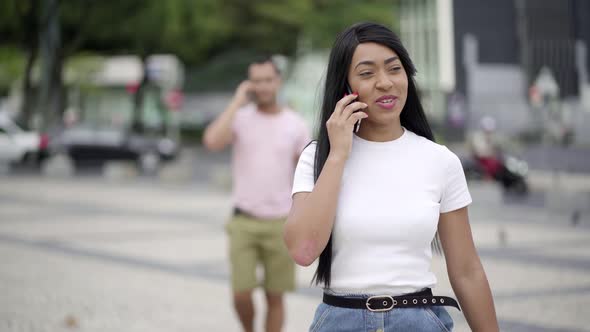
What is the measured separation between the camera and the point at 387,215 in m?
2.85

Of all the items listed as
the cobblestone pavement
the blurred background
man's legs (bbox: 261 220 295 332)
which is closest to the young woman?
the blurred background

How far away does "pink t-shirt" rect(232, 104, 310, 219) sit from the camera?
Result: 5945 millimetres

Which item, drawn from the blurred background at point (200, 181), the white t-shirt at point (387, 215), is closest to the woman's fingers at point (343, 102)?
the white t-shirt at point (387, 215)

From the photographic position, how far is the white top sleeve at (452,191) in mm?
2965

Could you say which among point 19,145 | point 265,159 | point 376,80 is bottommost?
point 19,145

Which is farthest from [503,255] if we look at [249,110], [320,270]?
[320,270]

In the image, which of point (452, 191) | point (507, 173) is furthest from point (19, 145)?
point (452, 191)

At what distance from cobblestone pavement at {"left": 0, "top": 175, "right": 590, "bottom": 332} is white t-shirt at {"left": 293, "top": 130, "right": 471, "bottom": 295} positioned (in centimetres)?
96

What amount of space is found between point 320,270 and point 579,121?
49.2ft

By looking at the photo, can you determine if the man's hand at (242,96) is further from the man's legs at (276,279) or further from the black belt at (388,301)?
the black belt at (388,301)

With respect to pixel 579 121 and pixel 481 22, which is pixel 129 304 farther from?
pixel 579 121

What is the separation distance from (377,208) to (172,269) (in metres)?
7.50

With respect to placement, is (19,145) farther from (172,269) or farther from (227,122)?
(227,122)

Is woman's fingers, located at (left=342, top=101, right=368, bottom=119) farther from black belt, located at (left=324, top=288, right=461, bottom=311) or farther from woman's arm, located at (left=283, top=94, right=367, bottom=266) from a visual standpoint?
black belt, located at (left=324, top=288, right=461, bottom=311)
